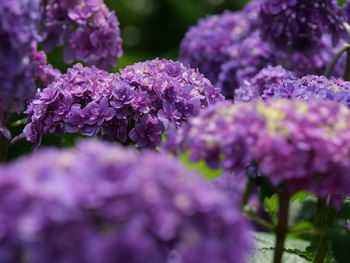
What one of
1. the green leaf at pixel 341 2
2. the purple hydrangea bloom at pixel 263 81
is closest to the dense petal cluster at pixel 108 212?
the purple hydrangea bloom at pixel 263 81

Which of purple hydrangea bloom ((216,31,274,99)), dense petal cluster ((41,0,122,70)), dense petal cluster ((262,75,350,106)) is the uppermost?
purple hydrangea bloom ((216,31,274,99))

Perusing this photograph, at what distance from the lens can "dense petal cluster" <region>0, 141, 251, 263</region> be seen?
968 millimetres

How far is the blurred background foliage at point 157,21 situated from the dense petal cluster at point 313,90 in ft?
14.6

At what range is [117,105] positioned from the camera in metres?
1.82

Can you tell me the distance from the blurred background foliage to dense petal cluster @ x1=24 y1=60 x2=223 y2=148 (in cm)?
451

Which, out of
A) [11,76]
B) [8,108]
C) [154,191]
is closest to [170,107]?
[8,108]

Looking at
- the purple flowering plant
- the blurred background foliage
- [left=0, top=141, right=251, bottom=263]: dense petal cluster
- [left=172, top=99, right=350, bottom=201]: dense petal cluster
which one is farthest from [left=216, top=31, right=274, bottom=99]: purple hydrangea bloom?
the blurred background foliage

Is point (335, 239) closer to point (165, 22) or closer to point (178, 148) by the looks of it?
point (178, 148)

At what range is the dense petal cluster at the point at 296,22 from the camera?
259 cm

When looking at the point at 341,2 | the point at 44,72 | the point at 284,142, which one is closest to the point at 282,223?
the point at 284,142

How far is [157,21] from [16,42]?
541 centimetres

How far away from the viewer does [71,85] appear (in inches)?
75.2

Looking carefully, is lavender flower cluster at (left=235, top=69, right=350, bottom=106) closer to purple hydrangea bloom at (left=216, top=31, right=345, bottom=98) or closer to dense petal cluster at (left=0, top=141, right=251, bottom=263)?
dense petal cluster at (left=0, top=141, right=251, bottom=263)

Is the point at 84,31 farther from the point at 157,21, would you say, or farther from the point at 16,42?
the point at 157,21
